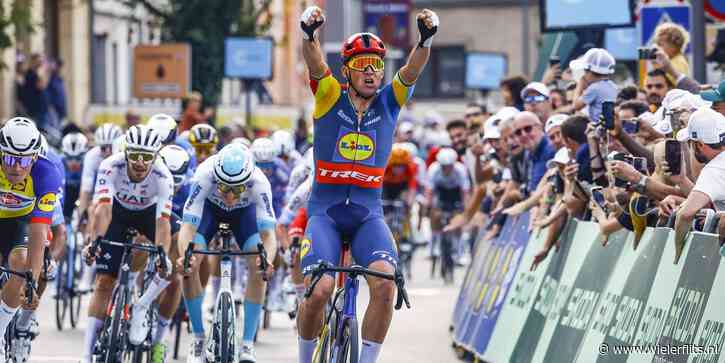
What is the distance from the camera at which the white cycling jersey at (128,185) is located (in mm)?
12398

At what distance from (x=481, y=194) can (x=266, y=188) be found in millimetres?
7740

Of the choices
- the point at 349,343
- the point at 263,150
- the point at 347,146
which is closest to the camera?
the point at 349,343

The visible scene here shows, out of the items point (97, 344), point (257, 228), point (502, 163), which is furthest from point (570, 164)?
point (502, 163)

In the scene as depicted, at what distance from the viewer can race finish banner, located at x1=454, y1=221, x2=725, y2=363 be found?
8.68 meters

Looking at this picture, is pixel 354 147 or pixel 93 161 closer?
pixel 354 147

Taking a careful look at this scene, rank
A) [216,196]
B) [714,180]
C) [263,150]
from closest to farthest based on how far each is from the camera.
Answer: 1. [714,180]
2. [216,196]
3. [263,150]

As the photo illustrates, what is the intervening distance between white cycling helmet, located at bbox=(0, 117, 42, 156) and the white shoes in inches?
73.1

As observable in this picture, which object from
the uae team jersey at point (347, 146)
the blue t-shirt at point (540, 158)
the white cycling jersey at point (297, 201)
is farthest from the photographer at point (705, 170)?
the white cycling jersey at point (297, 201)

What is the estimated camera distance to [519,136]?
13961 millimetres

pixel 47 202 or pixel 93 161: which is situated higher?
pixel 93 161

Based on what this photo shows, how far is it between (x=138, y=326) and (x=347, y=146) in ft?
9.36

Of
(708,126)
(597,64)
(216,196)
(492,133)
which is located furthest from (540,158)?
(708,126)

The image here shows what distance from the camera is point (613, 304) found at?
33.4 feet

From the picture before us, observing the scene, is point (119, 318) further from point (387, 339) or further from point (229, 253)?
point (387, 339)
